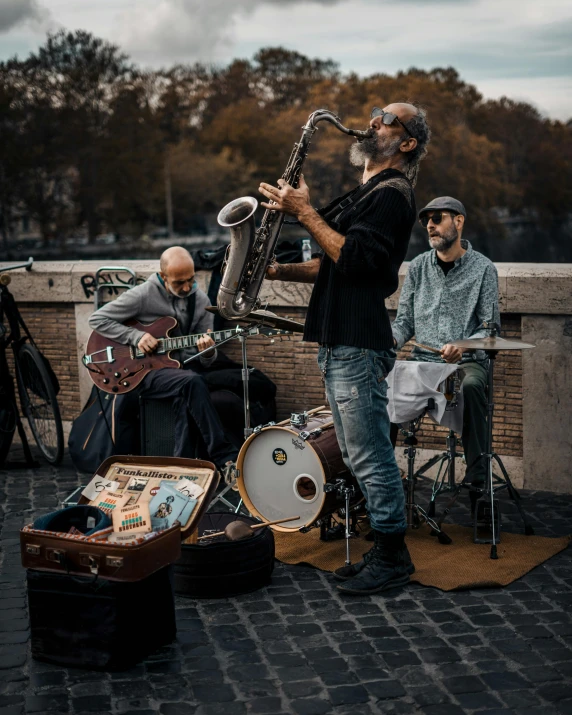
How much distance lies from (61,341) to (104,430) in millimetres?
1657

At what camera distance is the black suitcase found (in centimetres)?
363

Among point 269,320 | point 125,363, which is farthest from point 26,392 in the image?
point 269,320

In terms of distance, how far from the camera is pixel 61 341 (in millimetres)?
7902

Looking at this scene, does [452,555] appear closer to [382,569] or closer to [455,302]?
[382,569]

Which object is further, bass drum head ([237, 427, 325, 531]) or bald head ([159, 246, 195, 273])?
bald head ([159, 246, 195, 273])

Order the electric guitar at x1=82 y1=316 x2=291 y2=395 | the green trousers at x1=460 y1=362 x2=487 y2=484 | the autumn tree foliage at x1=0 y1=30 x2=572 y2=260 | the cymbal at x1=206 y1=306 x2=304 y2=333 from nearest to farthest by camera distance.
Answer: the cymbal at x1=206 y1=306 x2=304 y2=333 < the green trousers at x1=460 y1=362 x2=487 y2=484 < the electric guitar at x1=82 y1=316 x2=291 y2=395 < the autumn tree foliage at x1=0 y1=30 x2=572 y2=260

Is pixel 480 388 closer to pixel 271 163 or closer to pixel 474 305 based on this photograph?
pixel 474 305

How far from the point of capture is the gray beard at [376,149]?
4184mm

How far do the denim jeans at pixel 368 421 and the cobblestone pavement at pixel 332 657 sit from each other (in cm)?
45

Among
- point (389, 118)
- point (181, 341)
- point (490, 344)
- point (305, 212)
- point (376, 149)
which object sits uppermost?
point (389, 118)

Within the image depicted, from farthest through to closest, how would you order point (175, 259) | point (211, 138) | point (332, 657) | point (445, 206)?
point (211, 138) → point (175, 259) → point (445, 206) → point (332, 657)

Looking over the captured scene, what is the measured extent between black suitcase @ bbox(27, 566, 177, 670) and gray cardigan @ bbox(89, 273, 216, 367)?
8.04ft

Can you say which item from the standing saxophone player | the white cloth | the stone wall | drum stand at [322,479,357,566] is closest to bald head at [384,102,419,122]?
the standing saxophone player

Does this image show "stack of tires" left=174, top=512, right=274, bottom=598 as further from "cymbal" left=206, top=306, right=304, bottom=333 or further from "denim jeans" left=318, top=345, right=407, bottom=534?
"cymbal" left=206, top=306, right=304, bottom=333
